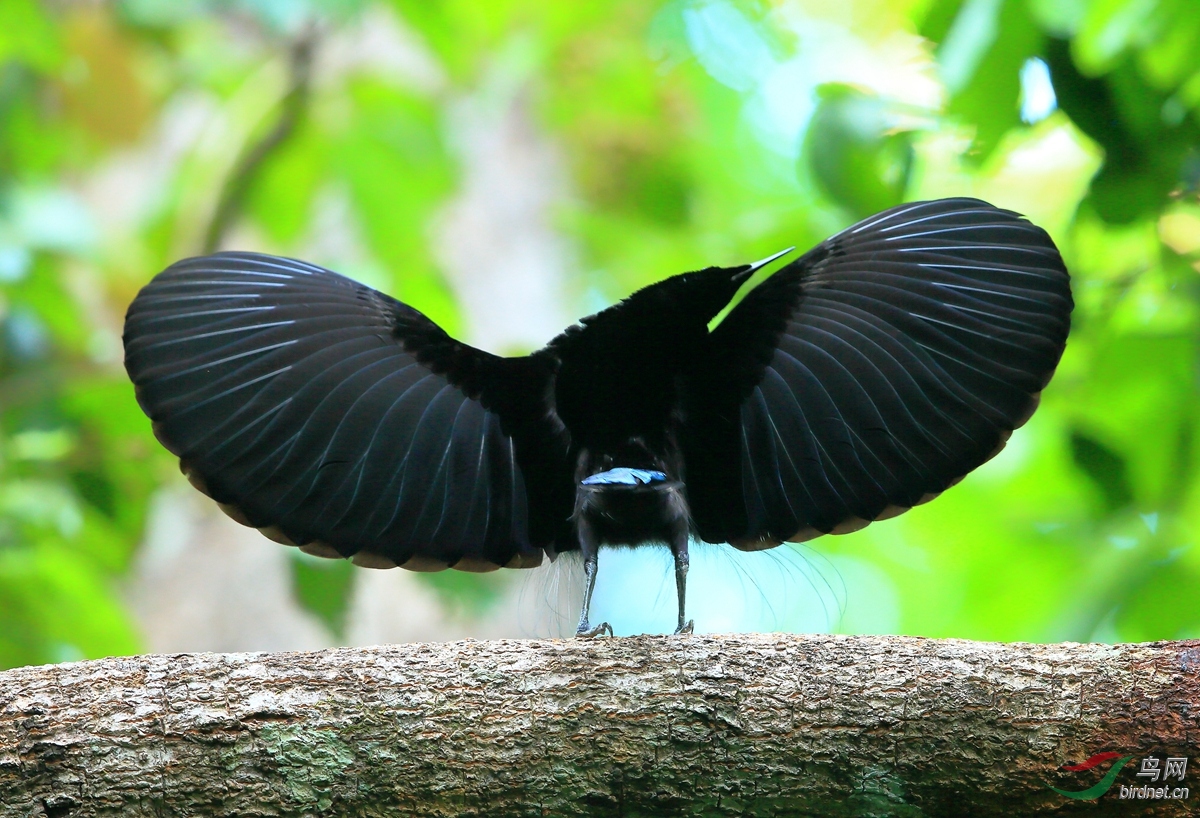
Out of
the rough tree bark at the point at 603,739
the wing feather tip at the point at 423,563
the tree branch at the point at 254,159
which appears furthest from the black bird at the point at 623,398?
the tree branch at the point at 254,159

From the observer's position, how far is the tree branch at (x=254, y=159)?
4.86m

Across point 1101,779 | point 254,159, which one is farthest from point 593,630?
point 254,159

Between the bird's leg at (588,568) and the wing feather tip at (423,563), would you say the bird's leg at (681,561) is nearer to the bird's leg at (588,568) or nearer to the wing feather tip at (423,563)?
the bird's leg at (588,568)

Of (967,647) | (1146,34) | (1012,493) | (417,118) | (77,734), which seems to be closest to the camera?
(77,734)

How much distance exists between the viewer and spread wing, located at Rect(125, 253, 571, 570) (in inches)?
82.7

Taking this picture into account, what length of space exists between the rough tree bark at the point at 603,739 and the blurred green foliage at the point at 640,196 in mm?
1240

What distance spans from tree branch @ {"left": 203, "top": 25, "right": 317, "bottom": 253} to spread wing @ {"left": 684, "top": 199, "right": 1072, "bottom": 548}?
335cm

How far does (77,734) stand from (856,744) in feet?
4.18

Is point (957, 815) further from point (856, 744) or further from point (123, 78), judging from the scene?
point (123, 78)

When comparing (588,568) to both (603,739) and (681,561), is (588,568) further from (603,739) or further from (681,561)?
(603,739)

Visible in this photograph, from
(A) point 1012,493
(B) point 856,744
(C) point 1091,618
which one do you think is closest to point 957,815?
(B) point 856,744

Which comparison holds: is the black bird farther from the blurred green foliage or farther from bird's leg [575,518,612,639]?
the blurred green foliage

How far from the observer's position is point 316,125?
5195 mm

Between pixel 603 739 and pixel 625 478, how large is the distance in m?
0.48
